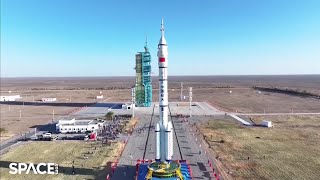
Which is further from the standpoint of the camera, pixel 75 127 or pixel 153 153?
pixel 75 127

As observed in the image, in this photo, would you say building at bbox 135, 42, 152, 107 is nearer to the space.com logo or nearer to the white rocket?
the space.com logo

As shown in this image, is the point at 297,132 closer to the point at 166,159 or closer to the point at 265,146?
the point at 265,146

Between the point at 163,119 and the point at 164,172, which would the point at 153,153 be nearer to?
the point at 163,119

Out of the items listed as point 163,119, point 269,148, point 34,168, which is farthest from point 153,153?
point 269,148

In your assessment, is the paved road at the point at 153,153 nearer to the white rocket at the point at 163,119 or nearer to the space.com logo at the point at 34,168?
the white rocket at the point at 163,119

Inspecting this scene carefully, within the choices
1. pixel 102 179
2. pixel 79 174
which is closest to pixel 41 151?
pixel 79 174
